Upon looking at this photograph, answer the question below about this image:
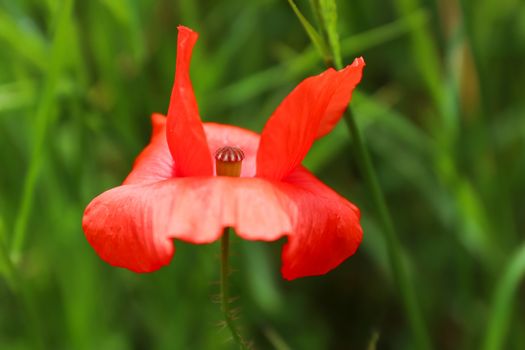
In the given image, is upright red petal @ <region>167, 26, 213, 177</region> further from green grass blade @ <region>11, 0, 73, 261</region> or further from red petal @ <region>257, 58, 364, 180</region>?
green grass blade @ <region>11, 0, 73, 261</region>

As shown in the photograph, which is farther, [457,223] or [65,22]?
[457,223]

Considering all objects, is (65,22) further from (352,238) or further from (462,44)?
(462,44)

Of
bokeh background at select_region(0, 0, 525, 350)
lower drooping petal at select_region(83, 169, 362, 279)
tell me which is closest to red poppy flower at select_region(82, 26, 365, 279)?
lower drooping petal at select_region(83, 169, 362, 279)

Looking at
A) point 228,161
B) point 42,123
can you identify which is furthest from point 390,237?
point 42,123

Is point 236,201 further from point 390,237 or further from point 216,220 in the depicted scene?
point 390,237

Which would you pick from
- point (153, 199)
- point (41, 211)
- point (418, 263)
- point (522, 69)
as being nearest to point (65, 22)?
point (153, 199)
